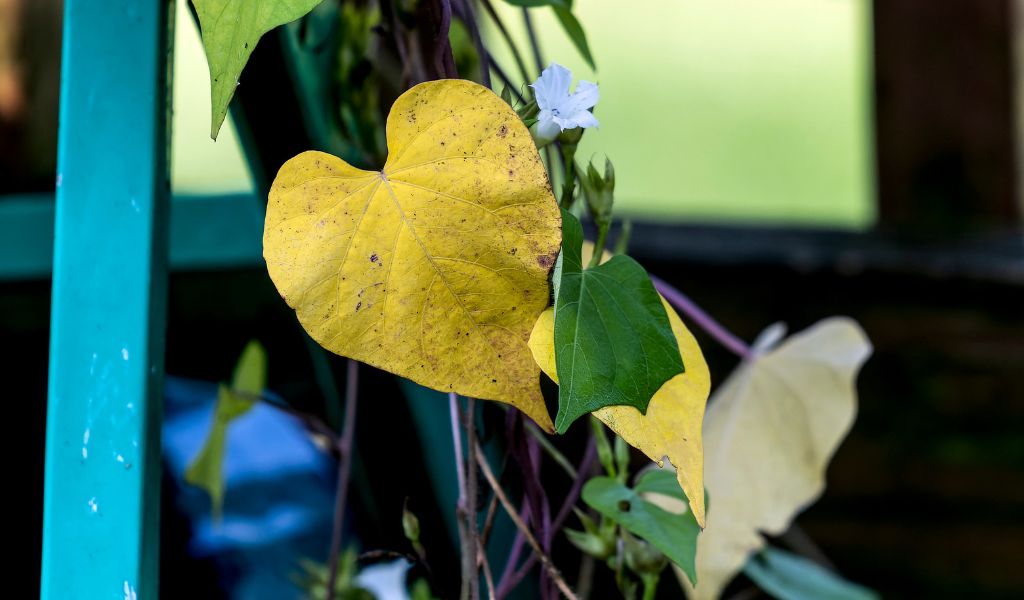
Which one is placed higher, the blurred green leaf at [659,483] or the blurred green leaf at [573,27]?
the blurred green leaf at [573,27]

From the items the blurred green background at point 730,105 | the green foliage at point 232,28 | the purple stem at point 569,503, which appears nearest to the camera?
the green foliage at point 232,28

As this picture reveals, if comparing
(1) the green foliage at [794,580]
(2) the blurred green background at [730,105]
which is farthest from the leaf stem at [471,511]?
(2) the blurred green background at [730,105]

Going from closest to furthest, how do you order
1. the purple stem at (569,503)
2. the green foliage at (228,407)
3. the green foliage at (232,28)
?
the green foliage at (232,28) → the purple stem at (569,503) → the green foliage at (228,407)

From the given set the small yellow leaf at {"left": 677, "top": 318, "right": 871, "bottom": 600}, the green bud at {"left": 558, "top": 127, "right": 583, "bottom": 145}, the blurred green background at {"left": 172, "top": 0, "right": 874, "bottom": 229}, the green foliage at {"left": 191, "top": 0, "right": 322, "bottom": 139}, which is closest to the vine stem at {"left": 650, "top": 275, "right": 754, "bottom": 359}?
the small yellow leaf at {"left": 677, "top": 318, "right": 871, "bottom": 600}

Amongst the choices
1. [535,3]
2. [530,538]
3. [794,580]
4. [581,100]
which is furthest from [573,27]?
[794,580]

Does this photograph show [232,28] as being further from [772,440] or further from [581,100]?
[772,440]

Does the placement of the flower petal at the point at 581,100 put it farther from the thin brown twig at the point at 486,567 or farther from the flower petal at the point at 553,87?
the thin brown twig at the point at 486,567

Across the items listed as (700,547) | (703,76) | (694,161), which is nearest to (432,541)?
(700,547)

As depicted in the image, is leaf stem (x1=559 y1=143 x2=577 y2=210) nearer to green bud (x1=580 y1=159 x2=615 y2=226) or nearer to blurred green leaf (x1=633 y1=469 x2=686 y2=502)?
green bud (x1=580 y1=159 x2=615 y2=226)
